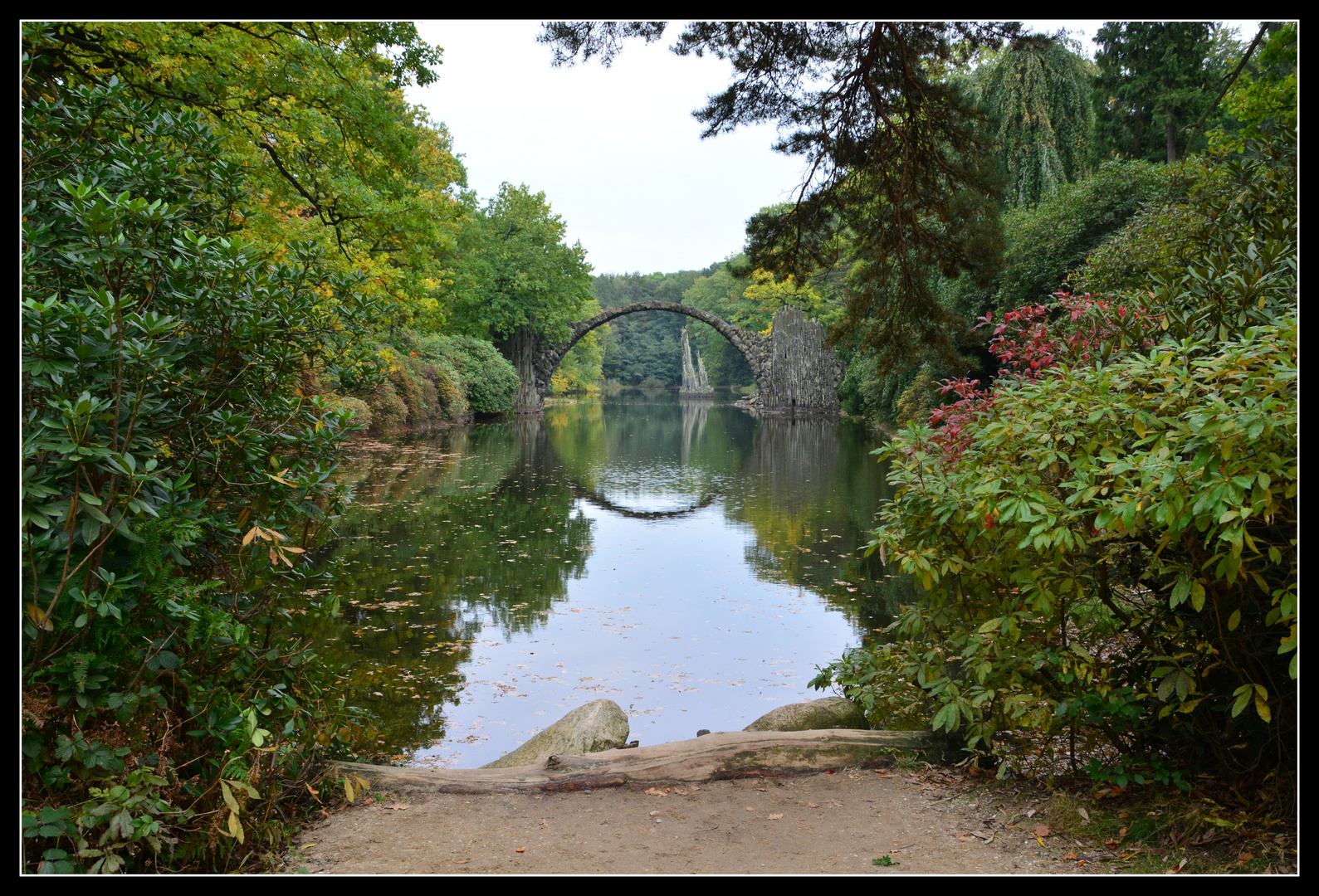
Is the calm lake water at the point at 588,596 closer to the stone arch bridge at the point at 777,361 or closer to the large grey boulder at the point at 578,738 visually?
the large grey boulder at the point at 578,738

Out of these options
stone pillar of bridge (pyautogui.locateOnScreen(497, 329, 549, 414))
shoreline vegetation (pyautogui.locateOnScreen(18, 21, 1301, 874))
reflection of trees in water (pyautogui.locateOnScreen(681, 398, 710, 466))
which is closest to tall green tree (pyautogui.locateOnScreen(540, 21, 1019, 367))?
shoreline vegetation (pyautogui.locateOnScreen(18, 21, 1301, 874))

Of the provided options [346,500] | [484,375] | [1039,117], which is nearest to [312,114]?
[346,500]

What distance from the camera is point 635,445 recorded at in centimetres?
2397

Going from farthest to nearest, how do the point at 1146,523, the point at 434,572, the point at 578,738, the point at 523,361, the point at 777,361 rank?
1. the point at 777,361
2. the point at 523,361
3. the point at 434,572
4. the point at 578,738
5. the point at 1146,523

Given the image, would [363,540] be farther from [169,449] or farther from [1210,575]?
[1210,575]

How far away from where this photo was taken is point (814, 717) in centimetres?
460

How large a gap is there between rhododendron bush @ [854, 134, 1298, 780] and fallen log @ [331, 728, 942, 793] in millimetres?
455

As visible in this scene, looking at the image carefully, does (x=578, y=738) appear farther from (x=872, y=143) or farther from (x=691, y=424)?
(x=691, y=424)

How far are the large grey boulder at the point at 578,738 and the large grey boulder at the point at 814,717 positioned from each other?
76 cm

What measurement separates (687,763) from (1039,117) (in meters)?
17.7

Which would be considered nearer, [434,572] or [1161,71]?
[434,572]

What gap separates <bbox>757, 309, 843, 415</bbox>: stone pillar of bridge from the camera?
36969mm

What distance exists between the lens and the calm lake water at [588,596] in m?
5.34
